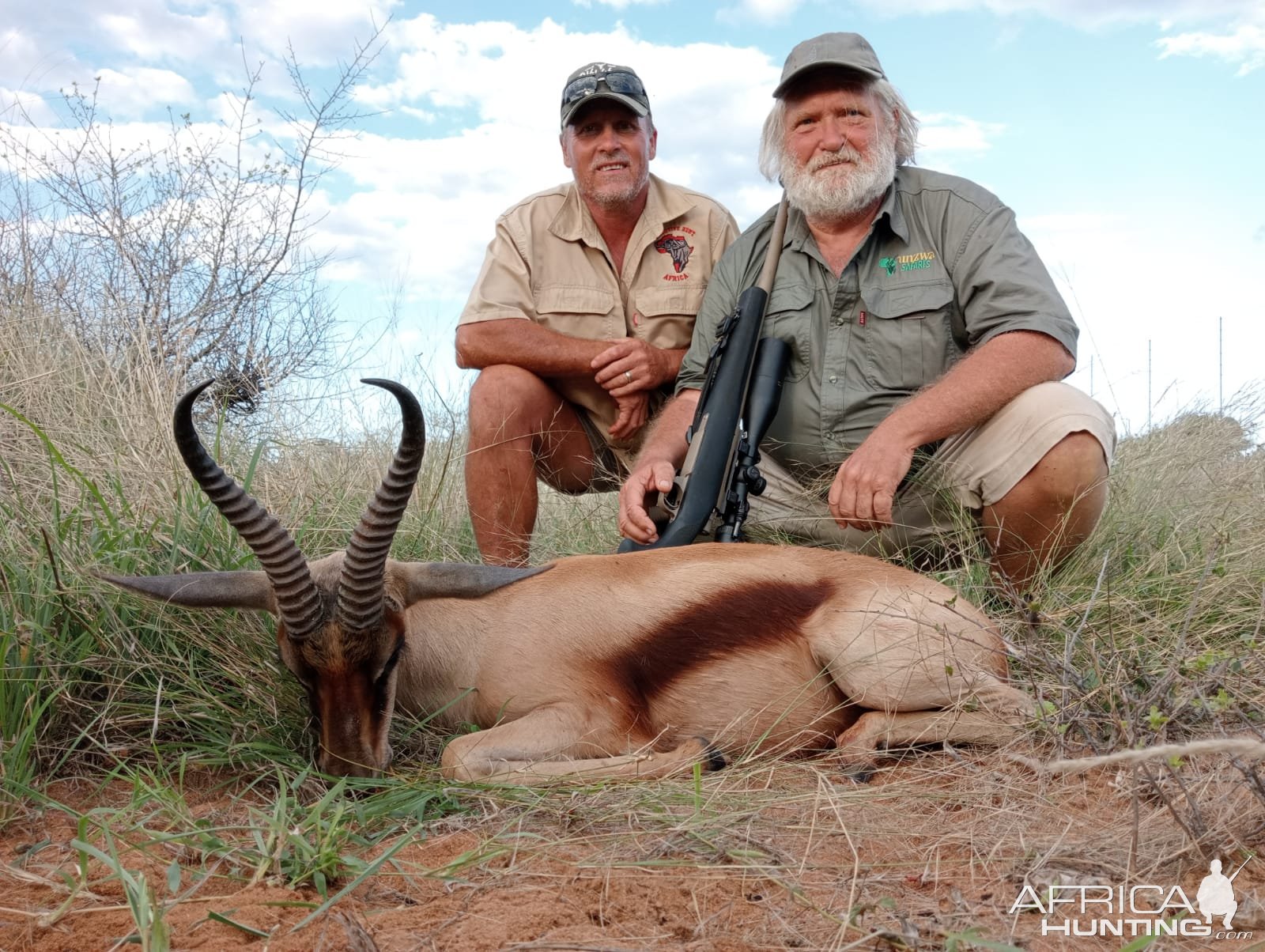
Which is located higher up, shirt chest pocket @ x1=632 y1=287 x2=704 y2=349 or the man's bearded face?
the man's bearded face

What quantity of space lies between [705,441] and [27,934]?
344 centimetres

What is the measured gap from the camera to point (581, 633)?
A: 4.02 meters

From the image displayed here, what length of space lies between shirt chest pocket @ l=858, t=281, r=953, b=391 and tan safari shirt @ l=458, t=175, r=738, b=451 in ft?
4.21

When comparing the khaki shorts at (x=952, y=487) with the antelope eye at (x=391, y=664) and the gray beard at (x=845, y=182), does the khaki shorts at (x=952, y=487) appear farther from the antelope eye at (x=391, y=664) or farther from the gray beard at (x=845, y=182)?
the antelope eye at (x=391, y=664)

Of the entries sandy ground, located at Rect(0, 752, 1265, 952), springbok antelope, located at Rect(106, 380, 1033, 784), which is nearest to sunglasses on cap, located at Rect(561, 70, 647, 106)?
springbok antelope, located at Rect(106, 380, 1033, 784)

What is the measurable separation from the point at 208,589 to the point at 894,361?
3.40 meters

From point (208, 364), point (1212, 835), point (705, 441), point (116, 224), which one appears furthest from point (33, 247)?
point (1212, 835)

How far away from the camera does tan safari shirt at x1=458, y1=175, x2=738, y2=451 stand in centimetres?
667

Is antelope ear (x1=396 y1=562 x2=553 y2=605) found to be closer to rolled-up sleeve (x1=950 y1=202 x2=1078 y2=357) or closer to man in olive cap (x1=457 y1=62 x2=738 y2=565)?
man in olive cap (x1=457 y1=62 x2=738 y2=565)

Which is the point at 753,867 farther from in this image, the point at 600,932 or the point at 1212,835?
the point at 1212,835

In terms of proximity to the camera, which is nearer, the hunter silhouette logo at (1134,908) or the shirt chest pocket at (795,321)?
the hunter silhouette logo at (1134,908)

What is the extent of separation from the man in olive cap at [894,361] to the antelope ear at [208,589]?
184 centimetres

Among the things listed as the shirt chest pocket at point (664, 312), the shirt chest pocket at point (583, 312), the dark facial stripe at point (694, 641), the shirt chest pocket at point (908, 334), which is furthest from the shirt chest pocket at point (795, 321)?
the dark facial stripe at point (694, 641)

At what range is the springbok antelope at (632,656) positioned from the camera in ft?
11.9
